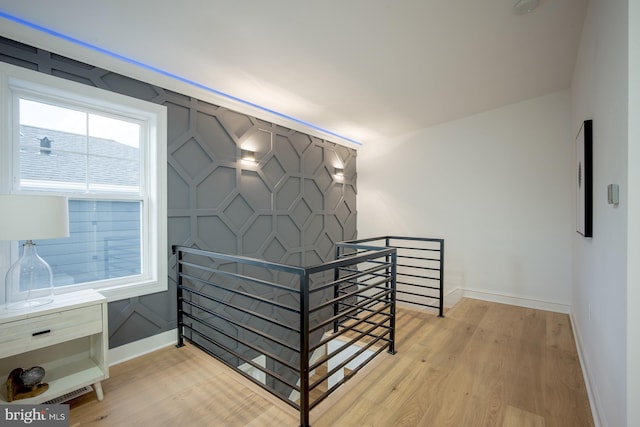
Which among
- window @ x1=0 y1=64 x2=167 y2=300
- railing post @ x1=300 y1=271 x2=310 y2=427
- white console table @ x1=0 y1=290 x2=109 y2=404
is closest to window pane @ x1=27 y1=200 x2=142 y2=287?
window @ x1=0 y1=64 x2=167 y2=300

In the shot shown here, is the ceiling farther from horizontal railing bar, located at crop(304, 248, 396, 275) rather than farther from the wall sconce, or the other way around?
horizontal railing bar, located at crop(304, 248, 396, 275)

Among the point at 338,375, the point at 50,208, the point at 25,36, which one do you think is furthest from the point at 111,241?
the point at 338,375

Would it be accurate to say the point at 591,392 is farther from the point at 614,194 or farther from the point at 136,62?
the point at 136,62

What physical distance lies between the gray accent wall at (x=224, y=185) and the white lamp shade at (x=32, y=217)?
936 millimetres

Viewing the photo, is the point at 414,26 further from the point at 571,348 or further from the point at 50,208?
the point at 571,348

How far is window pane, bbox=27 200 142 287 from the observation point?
2123 millimetres

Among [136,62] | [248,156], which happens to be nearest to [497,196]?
[248,156]

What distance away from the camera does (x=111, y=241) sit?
7.80 feet

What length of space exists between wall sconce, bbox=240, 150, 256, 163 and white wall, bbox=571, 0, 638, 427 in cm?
293

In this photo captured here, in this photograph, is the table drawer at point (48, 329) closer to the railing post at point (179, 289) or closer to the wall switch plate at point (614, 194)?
the railing post at point (179, 289)

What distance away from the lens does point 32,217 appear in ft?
5.06

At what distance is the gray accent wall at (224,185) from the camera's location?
231 centimetres

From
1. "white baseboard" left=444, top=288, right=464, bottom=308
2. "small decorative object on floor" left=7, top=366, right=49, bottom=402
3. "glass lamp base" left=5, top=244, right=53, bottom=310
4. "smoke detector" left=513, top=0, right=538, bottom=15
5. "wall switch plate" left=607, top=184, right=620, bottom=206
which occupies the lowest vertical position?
"white baseboard" left=444, top=288, right=464, bottom=308

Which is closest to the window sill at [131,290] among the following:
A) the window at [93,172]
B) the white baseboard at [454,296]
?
the window at [93,172]
